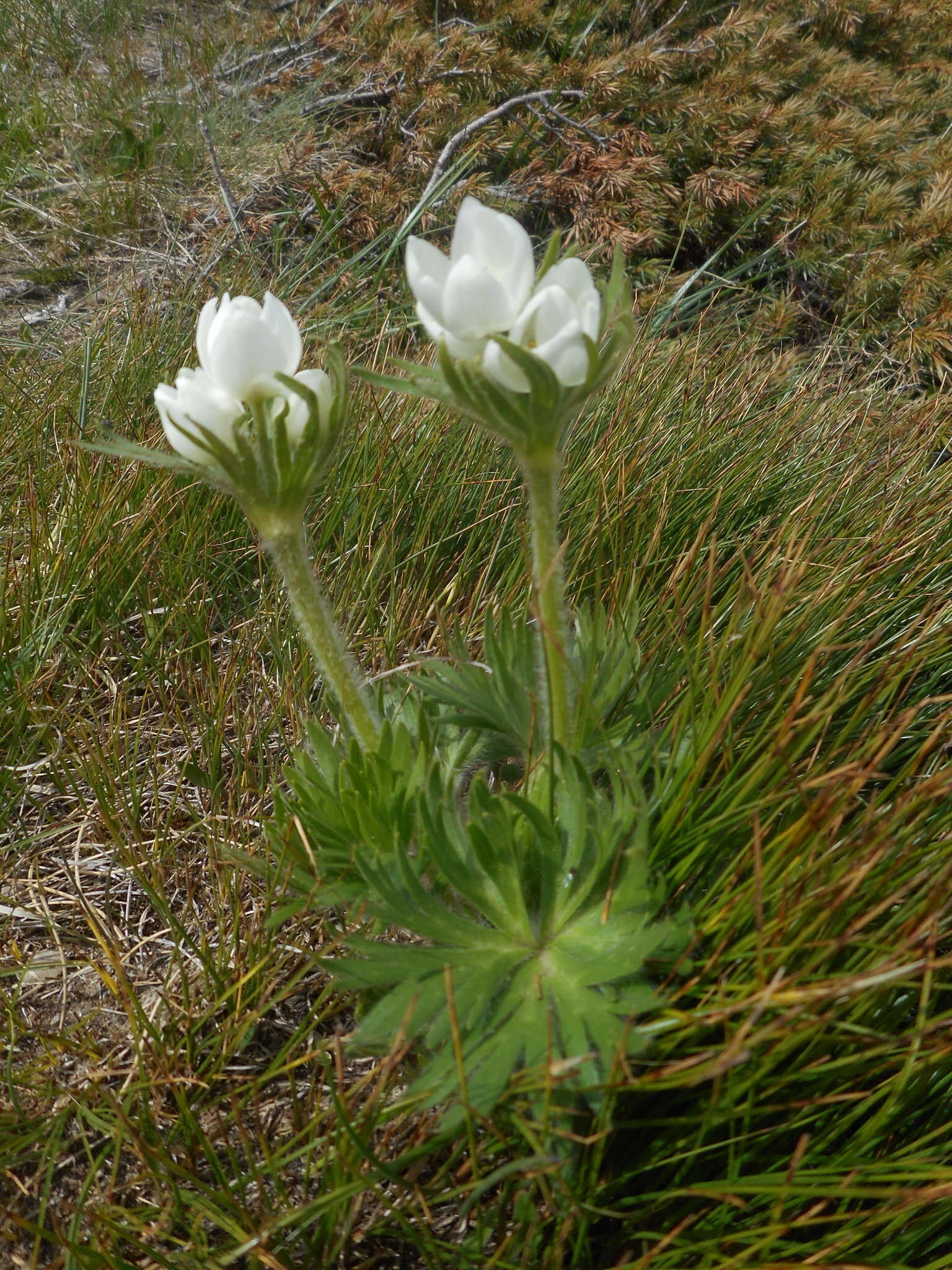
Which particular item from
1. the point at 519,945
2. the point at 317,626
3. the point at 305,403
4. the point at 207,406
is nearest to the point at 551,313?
the point at 305,403

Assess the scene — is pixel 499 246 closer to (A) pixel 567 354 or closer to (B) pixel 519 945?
(A) pixel 567 354

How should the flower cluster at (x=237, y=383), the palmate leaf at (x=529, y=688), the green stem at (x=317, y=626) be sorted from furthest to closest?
the palmate leaf at (x=529, y=688)
the green stem at (x=317, y=626)
the flower cluster at (x=237, y=383)

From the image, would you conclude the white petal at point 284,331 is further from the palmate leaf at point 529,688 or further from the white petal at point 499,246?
the palmate leaf at point 529,688

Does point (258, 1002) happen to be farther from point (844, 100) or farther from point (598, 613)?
point (844, 100)

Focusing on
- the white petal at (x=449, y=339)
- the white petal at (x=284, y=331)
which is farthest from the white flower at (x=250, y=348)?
the white petal at (x=449, y=339)

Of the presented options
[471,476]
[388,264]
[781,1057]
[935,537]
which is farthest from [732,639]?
[388,264]

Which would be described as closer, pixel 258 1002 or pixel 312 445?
pixel 312 445
